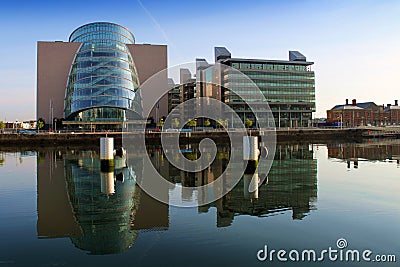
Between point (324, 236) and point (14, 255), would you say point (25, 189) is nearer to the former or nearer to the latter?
point (14, 255)

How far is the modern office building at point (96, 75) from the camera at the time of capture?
63.2 m

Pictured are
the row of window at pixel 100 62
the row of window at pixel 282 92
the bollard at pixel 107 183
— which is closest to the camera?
the bollard at pixel 107 183

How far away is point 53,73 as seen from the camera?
72.2 metres

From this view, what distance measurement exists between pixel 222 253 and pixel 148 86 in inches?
2725

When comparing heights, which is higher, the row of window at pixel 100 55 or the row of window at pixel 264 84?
the row of window at pixel 100 55

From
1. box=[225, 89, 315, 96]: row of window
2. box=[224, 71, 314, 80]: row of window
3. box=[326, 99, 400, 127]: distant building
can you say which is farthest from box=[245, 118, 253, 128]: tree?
box=[326, 99, 400, 127]: distant building

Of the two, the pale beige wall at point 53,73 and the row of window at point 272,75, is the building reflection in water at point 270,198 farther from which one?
the row of window at point 272,75

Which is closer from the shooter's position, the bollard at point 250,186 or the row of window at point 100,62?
the bollard at point 250,186

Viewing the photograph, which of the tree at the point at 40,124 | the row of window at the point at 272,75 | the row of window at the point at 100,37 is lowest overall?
the tree at the point at 40,124

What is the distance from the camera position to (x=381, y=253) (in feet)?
24.4

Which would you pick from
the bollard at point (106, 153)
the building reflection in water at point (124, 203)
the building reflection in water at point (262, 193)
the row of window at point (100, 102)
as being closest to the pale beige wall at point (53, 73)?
the row of window at point (100, 102)

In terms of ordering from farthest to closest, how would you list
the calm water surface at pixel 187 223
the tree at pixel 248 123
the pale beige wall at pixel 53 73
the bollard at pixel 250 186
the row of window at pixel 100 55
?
the tree at pixel 248 123, the pale beige wall at pixel 53 73, the row of window at pixel 100 55, the bollard at pixel 250 186, the calm water surface at pixel 187 223

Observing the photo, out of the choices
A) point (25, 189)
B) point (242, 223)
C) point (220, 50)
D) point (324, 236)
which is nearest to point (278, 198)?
point (242, 223)

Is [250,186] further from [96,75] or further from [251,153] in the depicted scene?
[96,75]
